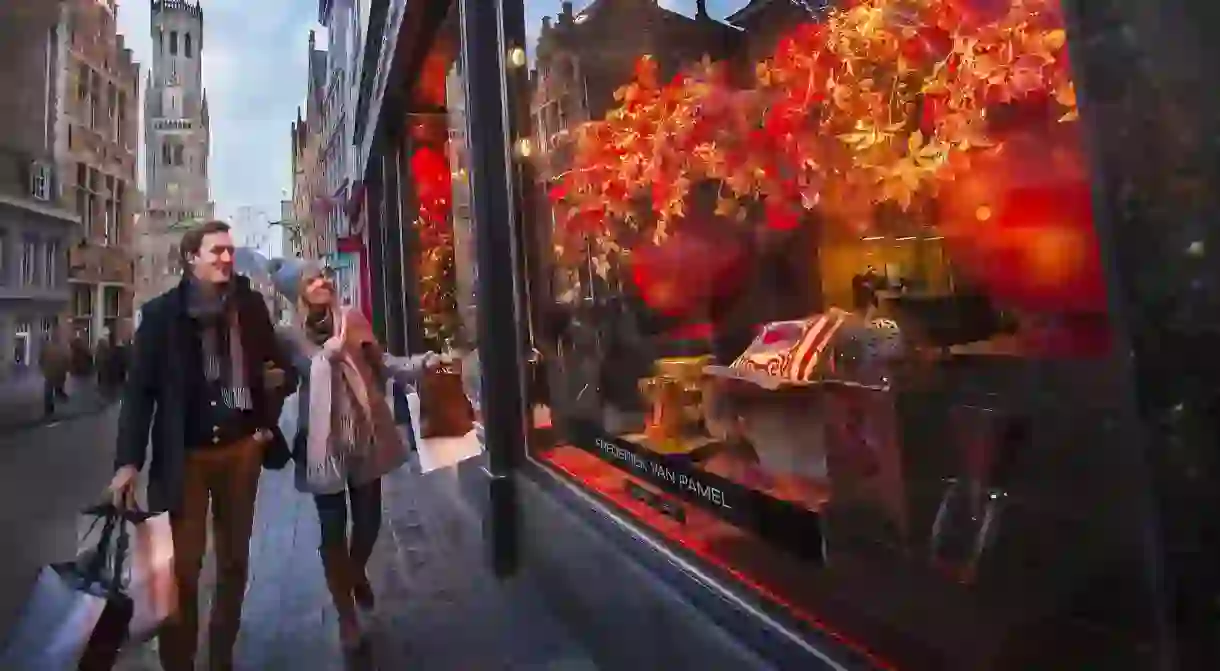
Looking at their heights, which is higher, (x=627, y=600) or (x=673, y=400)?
(x=673, y=400)

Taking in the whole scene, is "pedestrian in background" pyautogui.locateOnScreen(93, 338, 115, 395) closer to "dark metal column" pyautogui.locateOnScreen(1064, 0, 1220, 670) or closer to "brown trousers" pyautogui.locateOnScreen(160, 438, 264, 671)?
"brown trousers" pyautogui.locateOnScreen(160, 438, 264, 671)

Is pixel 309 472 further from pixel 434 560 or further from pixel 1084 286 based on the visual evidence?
pixel 1084 286

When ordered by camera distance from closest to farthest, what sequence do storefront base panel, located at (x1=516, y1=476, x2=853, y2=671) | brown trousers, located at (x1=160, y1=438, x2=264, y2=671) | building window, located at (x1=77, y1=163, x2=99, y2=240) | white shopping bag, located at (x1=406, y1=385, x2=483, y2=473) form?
storefront base panel, located at (x1=516, y1=476, x2=853, y2=671) < brown trousers, located at (x1=160, y1=438, x2=264, y2=671) < building window, located at (x1=77, y1=163, x2=99, y2=240) < white shopping bag, located at (x1=406, y1=385, x2=483, y2=473)

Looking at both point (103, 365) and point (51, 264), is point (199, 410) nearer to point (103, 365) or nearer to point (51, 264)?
point (103, 365)

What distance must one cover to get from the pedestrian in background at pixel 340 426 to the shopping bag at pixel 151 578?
19.7 inches

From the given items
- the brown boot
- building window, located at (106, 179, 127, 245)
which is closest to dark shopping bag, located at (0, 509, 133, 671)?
the brown boot

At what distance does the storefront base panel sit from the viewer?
1890 mm

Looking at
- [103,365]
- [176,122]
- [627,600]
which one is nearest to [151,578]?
[103,365]

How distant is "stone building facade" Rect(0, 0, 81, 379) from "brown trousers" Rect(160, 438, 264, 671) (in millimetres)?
710

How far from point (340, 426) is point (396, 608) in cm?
88

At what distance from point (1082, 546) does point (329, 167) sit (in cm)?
702

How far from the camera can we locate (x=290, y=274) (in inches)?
105

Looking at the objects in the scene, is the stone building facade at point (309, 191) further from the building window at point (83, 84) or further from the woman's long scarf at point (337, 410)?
the building window at point (83, 84)

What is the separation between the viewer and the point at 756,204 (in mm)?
2229
